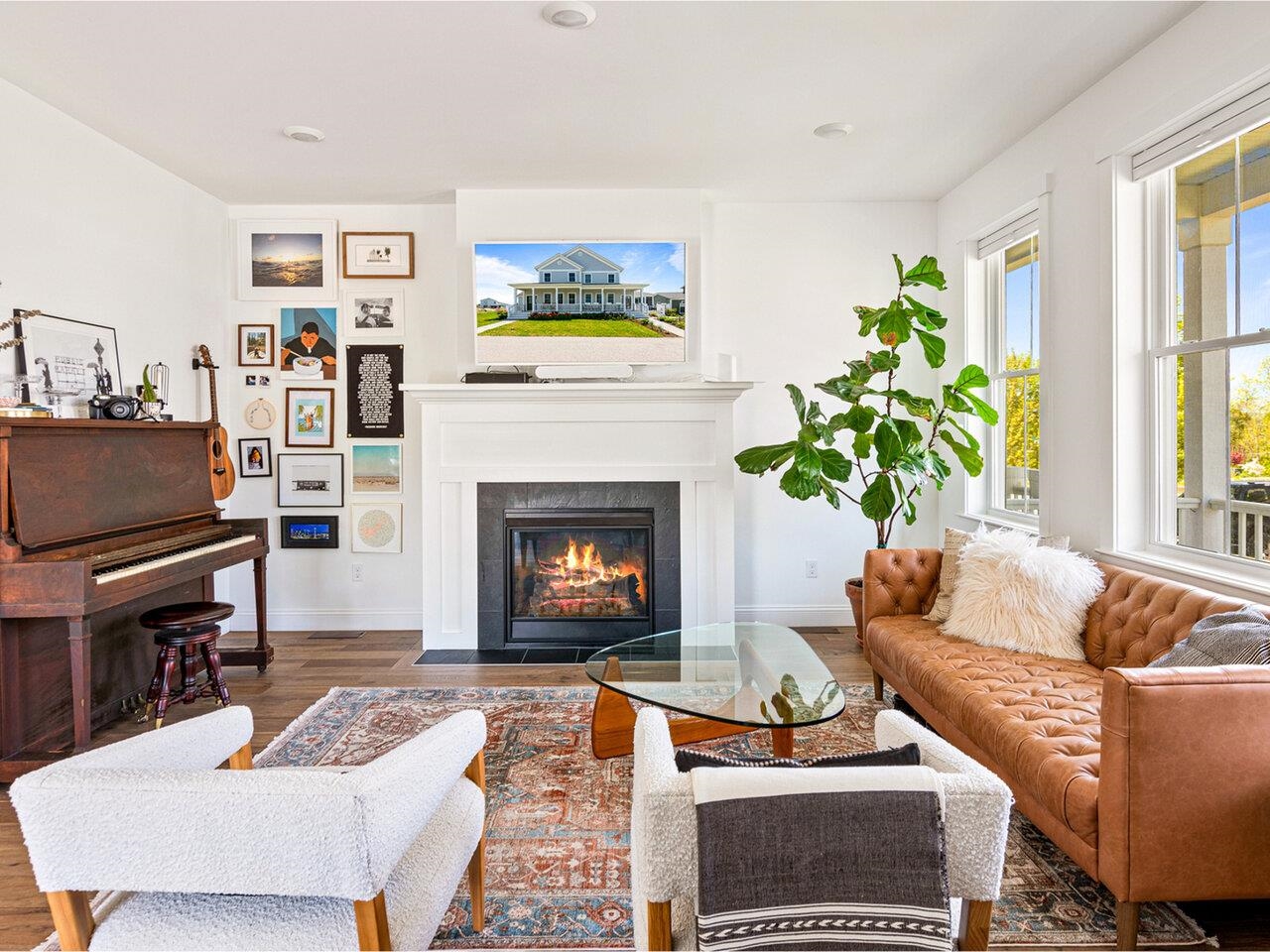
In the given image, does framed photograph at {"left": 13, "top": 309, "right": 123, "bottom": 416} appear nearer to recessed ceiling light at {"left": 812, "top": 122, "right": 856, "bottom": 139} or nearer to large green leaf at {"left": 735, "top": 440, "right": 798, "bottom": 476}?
large green leaf at {"left": 735, "top": 440, "right": 798, "bottom": 476}

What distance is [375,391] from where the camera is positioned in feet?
15.3

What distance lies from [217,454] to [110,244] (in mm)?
1148

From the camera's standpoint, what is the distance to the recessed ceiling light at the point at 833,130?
349cm

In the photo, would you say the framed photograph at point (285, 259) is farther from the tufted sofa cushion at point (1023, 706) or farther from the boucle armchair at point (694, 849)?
the boucle armchair at point (694, 849)

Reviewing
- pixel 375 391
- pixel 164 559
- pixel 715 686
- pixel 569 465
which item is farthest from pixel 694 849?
pixel 375 391

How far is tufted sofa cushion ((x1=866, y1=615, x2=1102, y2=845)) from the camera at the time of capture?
1.80 m

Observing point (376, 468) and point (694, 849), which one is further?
point (376, 468)

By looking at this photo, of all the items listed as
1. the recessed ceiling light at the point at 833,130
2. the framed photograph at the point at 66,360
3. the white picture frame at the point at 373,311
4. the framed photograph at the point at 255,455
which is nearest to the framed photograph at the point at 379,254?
the white picture frame at the point at 373,311

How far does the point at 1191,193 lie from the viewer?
2.77 m

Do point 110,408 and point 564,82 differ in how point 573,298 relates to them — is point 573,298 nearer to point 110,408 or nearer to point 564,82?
point 564,82

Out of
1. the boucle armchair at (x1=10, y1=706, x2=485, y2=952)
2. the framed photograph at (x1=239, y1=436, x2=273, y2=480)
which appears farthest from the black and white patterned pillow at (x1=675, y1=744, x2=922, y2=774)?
the framed photograph at (x1=239, y1=436, x2=273, y2=480)

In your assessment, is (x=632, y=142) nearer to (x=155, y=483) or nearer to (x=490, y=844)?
(x=155, y=483)

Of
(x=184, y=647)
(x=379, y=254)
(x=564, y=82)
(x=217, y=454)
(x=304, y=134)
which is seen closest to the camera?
(x=564, y=82)

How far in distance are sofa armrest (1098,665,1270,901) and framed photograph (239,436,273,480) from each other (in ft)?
15.2
